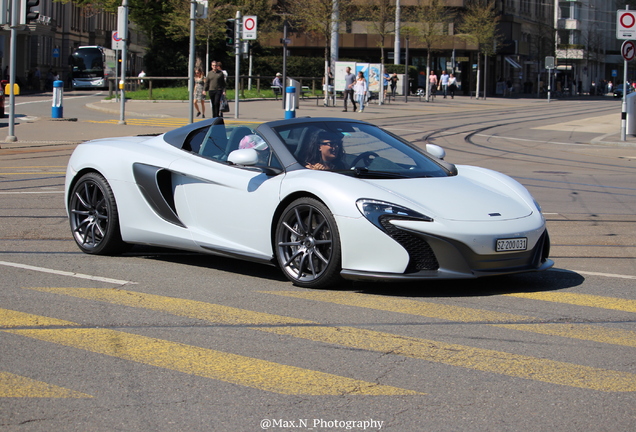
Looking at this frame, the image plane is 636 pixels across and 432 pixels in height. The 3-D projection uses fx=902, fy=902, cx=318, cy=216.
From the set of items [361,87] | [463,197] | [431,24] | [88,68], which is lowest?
[463,197]

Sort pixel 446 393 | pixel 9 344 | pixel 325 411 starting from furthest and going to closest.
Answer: pixel 9 344 → pixel 446 393 → pixel 325 411

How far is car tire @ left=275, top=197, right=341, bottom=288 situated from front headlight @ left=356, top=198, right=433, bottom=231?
10.3 inches

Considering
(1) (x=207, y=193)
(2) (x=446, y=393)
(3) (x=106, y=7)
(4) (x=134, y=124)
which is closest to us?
(2) (x=446, y=393)

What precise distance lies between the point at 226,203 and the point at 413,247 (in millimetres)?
1666

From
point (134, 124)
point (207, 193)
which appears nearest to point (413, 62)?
point (134, 124)

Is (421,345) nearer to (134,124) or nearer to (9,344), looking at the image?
(9,344)

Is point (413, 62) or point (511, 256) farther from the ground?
point (413, 62)

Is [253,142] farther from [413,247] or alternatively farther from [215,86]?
[215,86]

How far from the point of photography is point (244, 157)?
266 inches

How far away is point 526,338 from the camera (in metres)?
5.23

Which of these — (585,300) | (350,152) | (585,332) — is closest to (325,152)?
(350,152)

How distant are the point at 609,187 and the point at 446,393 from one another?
10670 millimetres

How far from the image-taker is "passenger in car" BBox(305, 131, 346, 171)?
6.91m

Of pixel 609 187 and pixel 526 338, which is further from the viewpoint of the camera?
pixel 609 187
